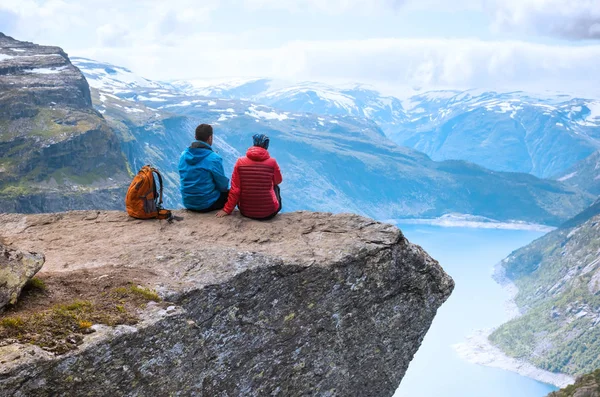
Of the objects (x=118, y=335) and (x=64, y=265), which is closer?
(x=118, y=335)

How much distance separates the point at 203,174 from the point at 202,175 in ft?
0.15

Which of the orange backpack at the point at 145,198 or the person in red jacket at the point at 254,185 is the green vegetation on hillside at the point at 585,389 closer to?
the person in red jacket at the point at 254,185

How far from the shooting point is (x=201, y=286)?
1206 cm

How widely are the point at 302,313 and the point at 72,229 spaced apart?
7.26 meters

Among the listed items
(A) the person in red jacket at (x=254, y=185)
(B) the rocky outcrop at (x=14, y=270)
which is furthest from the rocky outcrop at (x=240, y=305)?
(B) the rocky outcrop at (x=14, y=270)

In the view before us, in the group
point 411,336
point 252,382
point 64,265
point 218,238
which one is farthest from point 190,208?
point 411,336

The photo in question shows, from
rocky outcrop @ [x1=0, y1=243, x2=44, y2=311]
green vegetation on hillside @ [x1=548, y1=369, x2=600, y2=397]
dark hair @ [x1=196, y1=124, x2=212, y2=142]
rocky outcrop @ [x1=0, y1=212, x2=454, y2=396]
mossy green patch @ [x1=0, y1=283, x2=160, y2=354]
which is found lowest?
green vegetation on hillside @ [x1=548, y1=369, x2=600, y2=397]

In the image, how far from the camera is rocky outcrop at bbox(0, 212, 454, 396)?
9.68m

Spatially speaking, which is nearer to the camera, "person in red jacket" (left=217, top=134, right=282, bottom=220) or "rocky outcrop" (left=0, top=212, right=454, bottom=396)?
"rocky outcrop" (left=0, top=212, right=454, bottom=396)

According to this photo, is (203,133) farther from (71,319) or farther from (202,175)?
(71,319)

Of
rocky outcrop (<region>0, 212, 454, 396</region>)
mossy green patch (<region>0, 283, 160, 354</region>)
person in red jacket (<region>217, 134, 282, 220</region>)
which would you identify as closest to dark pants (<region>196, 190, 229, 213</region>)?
person in red jacket (<region>217, 134, 282, 220</region>)

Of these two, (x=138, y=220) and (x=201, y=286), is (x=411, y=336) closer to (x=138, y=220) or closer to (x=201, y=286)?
(x=201, y=286)

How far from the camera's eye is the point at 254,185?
1662 centimetres

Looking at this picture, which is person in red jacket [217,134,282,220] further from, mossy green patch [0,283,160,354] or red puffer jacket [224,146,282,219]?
mossy green patch [0,283,160,354]
